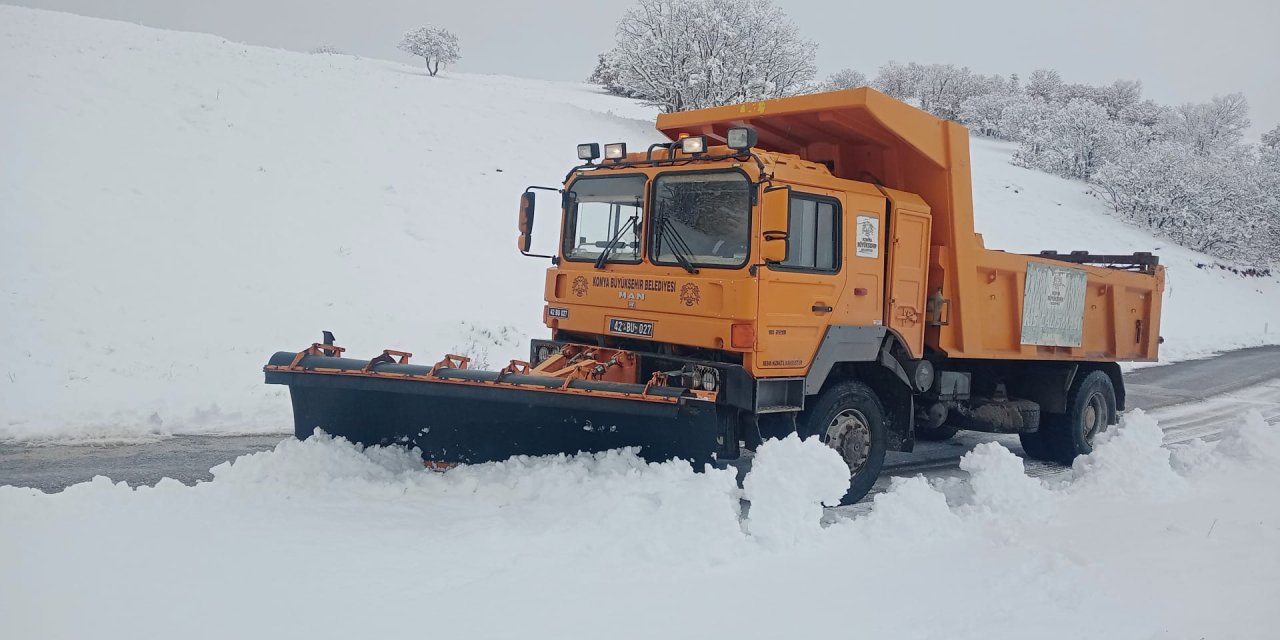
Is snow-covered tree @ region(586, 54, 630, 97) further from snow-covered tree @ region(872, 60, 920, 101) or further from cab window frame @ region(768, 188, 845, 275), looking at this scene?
cab window frame @ region(768, 188, 845, 275)

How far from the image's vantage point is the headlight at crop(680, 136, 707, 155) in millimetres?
6078

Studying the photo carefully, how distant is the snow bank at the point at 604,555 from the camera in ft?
12.6

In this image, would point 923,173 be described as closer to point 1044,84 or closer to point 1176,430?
point 1176,430

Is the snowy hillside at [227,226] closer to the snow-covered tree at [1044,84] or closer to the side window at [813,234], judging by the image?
the side window at [813,234]

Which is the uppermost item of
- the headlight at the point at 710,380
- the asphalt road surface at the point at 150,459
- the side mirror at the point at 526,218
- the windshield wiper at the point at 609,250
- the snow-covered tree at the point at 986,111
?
the snow-covered tree at the point at 986,111

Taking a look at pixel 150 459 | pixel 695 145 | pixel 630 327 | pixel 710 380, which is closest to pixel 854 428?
pixel 710 380

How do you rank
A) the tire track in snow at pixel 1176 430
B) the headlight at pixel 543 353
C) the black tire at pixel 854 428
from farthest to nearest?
the tire track in snow at pixel 1176 430
the headlight at pixel 543 353
the black tire at pixel 854 428

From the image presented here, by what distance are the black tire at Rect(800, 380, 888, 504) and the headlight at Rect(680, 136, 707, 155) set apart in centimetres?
185

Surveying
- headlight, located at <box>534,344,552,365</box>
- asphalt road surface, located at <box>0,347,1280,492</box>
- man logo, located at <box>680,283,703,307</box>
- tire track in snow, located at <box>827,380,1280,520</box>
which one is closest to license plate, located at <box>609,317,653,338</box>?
man logo, located at <box>680,283,703,307</box>

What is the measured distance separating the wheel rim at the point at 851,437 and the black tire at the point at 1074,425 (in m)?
3.11

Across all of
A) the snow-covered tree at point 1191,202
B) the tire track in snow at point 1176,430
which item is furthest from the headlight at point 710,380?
the snow-covered tree at point 1191,202

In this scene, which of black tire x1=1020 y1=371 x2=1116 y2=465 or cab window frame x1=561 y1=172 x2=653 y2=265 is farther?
A: black tire x1=1020 y1=371 x2=1116 y2=465

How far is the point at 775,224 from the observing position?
551cm

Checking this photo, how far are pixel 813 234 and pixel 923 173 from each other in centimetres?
155
